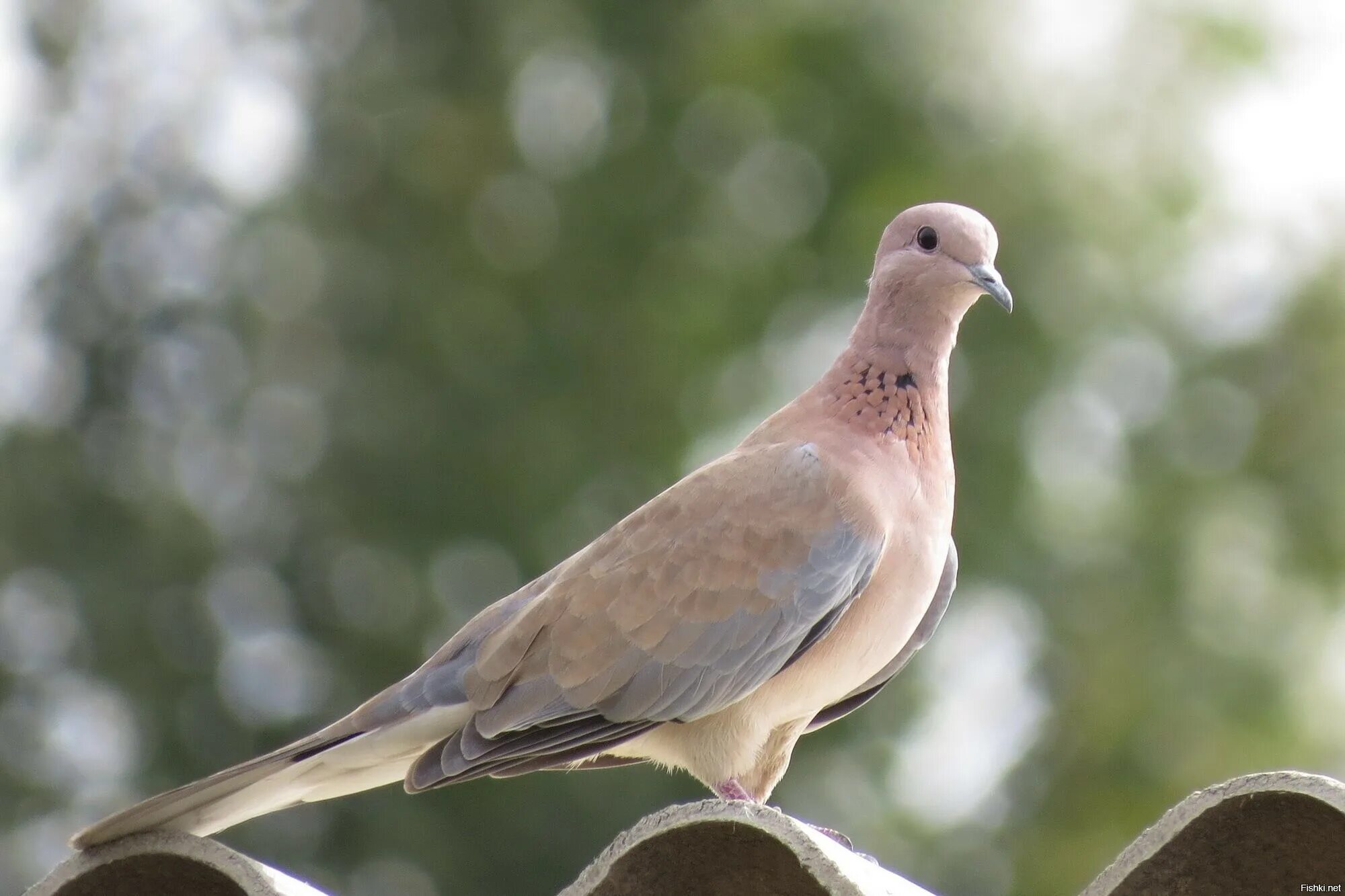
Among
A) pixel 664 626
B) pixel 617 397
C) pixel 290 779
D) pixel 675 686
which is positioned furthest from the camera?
pixel 617 397

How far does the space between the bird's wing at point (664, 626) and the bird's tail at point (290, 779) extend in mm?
61

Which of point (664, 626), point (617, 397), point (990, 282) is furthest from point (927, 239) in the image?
point (617, 397)

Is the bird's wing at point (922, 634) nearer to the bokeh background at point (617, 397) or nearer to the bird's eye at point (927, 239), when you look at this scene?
the bird's eye at point (927, 239)

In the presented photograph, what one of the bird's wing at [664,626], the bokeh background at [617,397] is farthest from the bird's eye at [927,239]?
the bokeh background at [617,397]

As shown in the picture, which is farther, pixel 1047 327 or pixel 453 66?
pixel 453 66

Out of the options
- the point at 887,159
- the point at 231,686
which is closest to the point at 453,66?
the point at 887,159

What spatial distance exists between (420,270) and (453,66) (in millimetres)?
1698

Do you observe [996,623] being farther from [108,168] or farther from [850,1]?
[108,168]

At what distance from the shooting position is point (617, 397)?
1147cm

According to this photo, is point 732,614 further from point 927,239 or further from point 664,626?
point 927,239

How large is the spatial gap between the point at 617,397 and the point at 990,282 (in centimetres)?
766

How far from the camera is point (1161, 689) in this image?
1023 cm

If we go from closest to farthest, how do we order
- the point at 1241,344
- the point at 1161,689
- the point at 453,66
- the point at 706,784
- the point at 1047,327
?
the point at 706,784 → the point at 1161,689 → the point at 1047,327 → the point at 1241,344 → the point at 453,66

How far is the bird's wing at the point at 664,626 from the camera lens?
356 centimetres
